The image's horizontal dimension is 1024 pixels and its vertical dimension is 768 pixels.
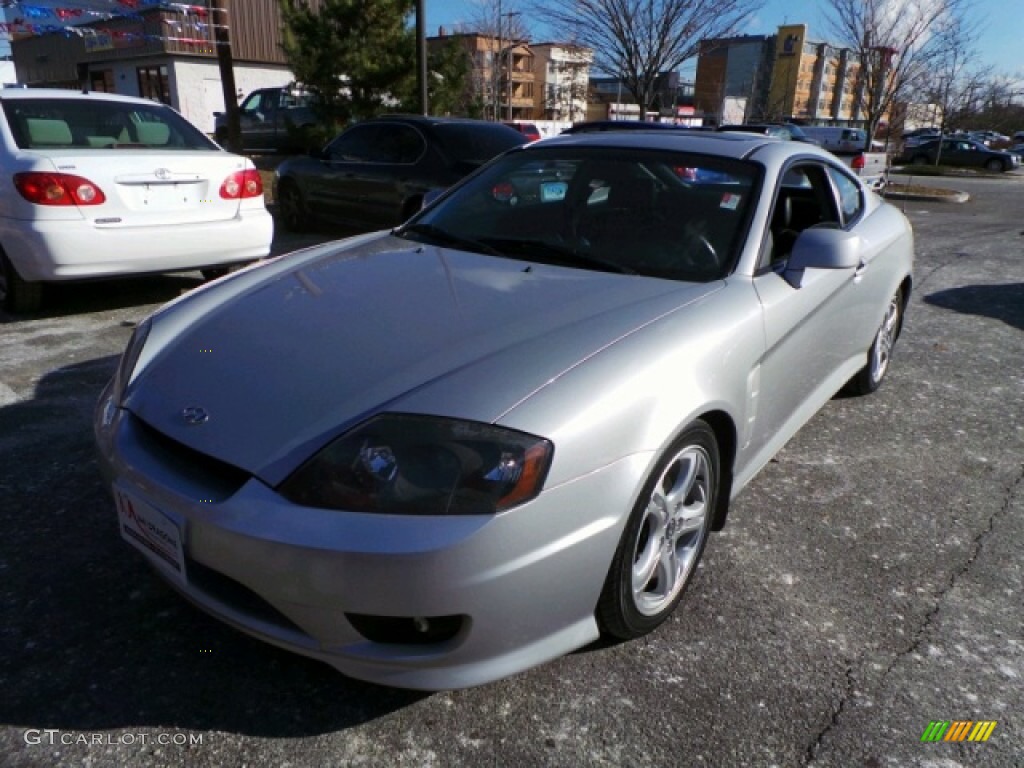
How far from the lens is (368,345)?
2.12 meters

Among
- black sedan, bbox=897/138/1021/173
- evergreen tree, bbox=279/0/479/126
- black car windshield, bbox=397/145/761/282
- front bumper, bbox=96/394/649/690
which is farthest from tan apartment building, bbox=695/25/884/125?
front bumper, bbox=96/394/649/690

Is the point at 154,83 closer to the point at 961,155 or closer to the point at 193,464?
the point at 193,464

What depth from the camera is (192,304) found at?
8.70ft

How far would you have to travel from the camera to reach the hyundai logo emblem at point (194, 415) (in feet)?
6.35

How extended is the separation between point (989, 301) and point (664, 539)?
5.87 meters

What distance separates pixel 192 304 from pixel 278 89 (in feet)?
48.7

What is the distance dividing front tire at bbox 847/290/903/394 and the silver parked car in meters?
1.25

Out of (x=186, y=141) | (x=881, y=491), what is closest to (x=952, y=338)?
(x=881, y=491)

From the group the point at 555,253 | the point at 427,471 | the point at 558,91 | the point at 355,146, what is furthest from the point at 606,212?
the point at 558,91

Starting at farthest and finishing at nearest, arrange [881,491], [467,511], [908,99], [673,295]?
[908,99], [881,491], [673,295], [467,511]

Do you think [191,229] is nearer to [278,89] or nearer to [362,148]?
[362,148]

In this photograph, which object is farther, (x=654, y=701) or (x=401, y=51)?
(x=401, y=51)

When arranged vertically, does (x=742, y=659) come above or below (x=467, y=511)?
below

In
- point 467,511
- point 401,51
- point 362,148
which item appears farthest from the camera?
point 401,51
